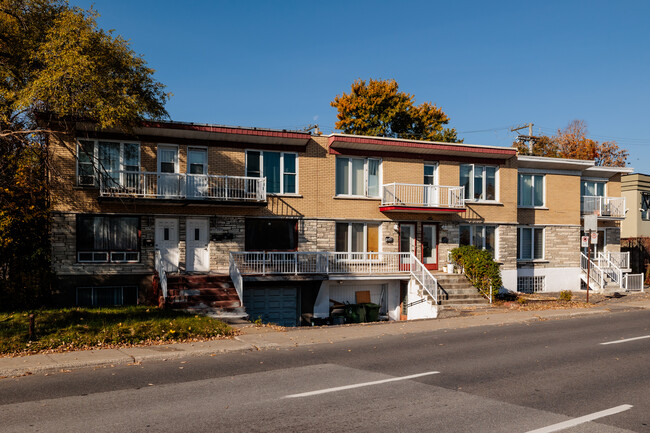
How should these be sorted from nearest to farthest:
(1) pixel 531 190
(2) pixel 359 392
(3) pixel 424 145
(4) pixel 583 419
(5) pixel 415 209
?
(4) pixel 583 419
(2) pixel 359 392
(5) pixel 415 209
(3) pixel 424 145
(1) pixel 531 190

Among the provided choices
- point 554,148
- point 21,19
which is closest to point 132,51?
point 21,19

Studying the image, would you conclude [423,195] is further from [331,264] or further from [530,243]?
[530,243]

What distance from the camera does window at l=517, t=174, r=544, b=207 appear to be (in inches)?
1189

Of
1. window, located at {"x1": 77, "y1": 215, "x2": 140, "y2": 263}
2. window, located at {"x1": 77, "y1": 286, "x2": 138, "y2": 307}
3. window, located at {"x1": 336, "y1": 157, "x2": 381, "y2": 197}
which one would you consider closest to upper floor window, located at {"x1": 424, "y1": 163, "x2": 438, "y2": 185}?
window, located at {"x1": 336, "y1": 157, "x2": 381, "y2": 197}

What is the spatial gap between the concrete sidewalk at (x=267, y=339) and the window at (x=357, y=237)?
248 inches

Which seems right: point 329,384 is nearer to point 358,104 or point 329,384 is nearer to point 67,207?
point 67,207

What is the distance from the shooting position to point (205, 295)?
65.4 feet

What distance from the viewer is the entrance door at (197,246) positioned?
894 inches

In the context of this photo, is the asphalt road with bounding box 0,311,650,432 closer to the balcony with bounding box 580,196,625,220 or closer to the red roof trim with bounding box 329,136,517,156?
the red roof trim with bounding box 329,136,517,156

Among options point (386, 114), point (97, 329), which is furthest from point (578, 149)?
point (97, 329)

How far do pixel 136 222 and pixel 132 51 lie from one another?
259 inches

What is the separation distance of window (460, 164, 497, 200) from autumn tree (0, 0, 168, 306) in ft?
48.7

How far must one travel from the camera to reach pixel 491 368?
11.0 m

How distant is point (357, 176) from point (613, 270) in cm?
1586
